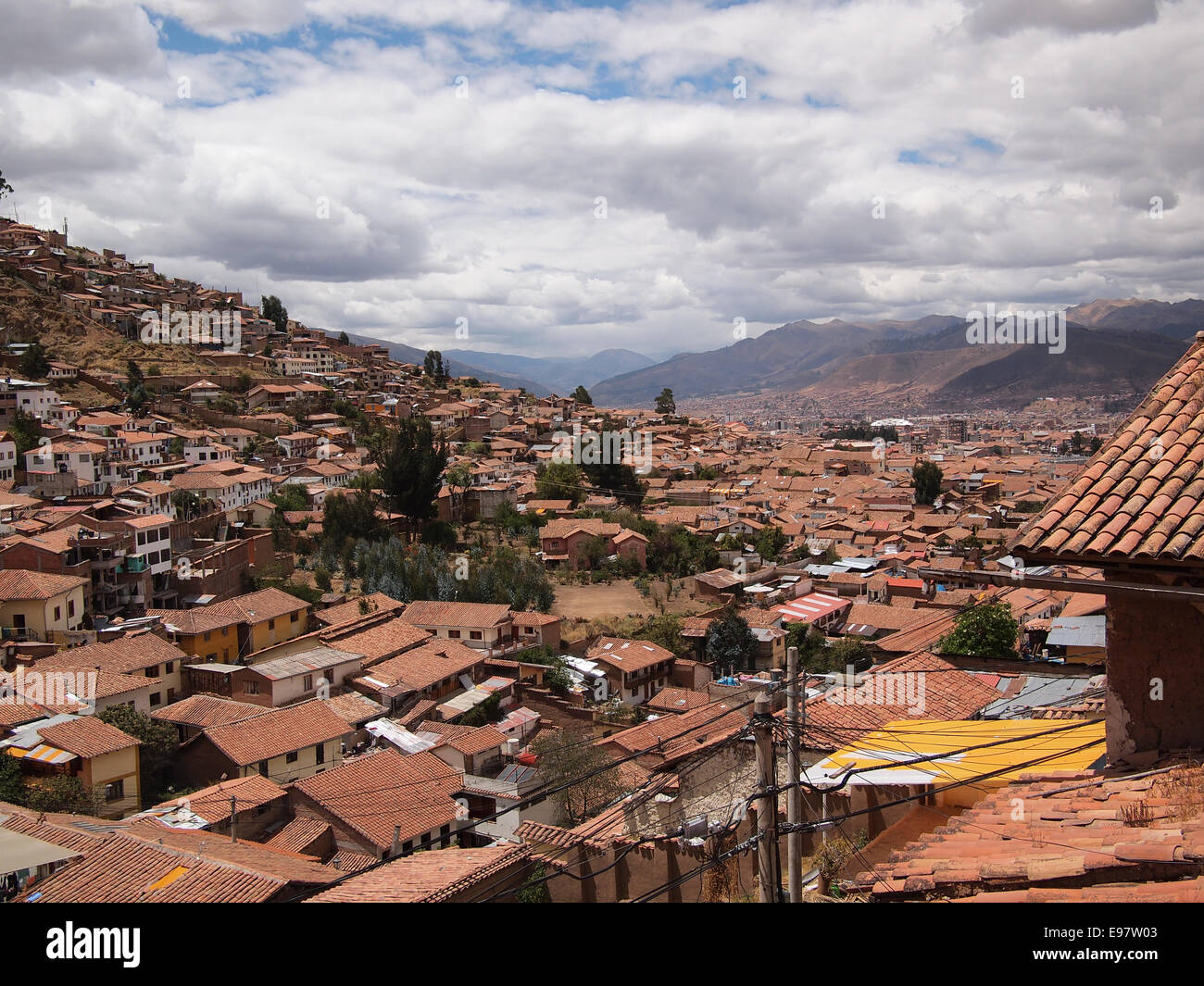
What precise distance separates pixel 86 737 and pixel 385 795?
15.1ft

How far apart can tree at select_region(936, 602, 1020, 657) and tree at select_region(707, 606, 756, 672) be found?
810 cm

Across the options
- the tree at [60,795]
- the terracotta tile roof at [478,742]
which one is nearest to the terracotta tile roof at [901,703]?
the terracotta tile roof at [478,742]

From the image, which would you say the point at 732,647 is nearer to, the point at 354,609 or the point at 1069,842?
the point at 354,609

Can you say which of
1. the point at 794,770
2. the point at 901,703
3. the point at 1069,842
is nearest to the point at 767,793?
the point at 794,770

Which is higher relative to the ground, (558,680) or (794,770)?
(794,770)

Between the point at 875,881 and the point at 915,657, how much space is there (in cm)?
764

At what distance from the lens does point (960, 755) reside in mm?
5641

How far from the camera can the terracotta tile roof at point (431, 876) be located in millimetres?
7211

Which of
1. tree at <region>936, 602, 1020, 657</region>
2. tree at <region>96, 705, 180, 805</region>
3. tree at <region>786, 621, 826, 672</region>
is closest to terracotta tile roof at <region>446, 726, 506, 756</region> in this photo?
tree at <region>96, 705, 180, 805</region>

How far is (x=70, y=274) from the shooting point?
55031 mm

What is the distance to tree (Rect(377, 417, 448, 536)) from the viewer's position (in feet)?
105

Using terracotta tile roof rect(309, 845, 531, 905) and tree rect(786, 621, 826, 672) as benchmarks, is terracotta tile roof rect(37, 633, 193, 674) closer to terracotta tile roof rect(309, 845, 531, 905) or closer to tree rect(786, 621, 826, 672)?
terracotta tile roof rect(309, 845, 531, 905)

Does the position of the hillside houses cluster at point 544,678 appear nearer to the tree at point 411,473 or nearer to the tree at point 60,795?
the tree at point 60,795
